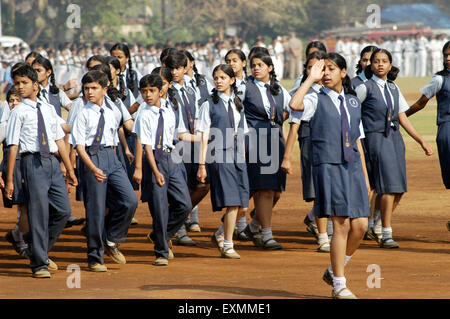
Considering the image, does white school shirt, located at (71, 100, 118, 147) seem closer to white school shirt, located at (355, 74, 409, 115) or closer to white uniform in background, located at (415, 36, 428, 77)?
white school shirt, located at (355, 74, 409, 115)

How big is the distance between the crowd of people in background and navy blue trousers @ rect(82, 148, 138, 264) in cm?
2819

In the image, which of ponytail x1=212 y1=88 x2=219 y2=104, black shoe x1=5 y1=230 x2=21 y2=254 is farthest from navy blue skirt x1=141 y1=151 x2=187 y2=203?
black shoe x1=5 y1=230 x2=21 y2=254

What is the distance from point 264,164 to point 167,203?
4.06ft

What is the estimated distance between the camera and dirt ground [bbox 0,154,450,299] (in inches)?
298

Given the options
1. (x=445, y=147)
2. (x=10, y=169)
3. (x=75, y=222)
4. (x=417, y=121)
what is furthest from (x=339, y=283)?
(x=417, y=121)

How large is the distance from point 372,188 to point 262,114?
4.63 feet

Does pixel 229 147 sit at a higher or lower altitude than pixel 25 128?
lower

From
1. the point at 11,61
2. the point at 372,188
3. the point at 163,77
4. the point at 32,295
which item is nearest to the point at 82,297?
the point at 32,295

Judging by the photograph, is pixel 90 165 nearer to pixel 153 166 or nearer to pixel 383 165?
pixel 153 166

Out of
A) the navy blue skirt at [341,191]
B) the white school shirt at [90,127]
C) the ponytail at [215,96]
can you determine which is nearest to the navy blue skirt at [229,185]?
the ponytail at [215,96]

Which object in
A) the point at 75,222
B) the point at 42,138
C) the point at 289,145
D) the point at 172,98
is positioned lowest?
the point at 75,222

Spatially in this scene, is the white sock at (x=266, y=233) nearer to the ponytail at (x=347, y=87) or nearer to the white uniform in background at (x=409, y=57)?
the ponytail at (x=347, y=87)

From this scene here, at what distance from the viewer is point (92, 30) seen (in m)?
65.1

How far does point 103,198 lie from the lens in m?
8.65
